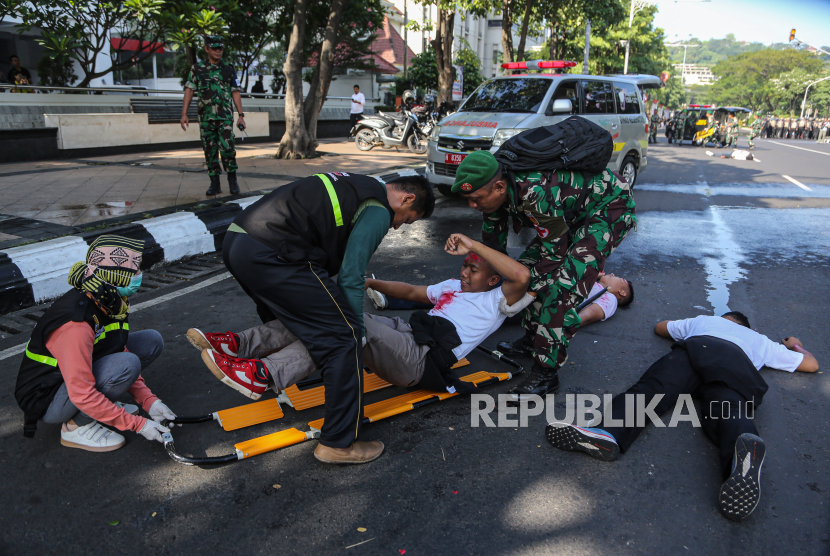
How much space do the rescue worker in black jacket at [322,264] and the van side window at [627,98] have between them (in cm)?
809

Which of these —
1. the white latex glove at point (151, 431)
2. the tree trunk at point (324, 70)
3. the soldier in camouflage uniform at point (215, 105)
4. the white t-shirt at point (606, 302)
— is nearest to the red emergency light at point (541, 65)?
the tree trunk at point (324, 70)

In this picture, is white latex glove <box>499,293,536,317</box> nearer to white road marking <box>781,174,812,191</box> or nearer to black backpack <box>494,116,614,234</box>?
black backpack <box>494,116,614,234</box>

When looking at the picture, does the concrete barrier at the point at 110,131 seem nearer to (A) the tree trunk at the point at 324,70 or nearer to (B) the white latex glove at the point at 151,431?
(A) the tree trunk at the point at 324,70

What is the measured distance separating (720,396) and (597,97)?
719 centimetres

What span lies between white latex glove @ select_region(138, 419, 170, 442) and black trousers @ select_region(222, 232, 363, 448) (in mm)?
726

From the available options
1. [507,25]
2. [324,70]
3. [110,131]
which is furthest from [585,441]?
[507,25]

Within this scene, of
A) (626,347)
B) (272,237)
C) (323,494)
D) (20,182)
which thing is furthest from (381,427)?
(20,182)

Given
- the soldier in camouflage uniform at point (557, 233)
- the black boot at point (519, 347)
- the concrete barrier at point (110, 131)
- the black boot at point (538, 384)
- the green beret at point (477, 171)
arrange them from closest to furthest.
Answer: the green beret at point (477, 171) → the soldier in camouflage uniform at point (557, 233) → the black boot at point (538, 384) → the black boot at point (519, 347) → the concrete barrier at point (110, 131)

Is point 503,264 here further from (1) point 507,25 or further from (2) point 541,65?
(1) point 507,25

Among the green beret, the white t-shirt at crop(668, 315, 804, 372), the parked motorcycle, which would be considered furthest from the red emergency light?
the green beret

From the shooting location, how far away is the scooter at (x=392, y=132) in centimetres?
1414

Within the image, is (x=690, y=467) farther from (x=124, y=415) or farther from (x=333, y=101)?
(x=333, y=101)

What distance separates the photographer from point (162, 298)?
4.53 m

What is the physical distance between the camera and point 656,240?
692 cm
